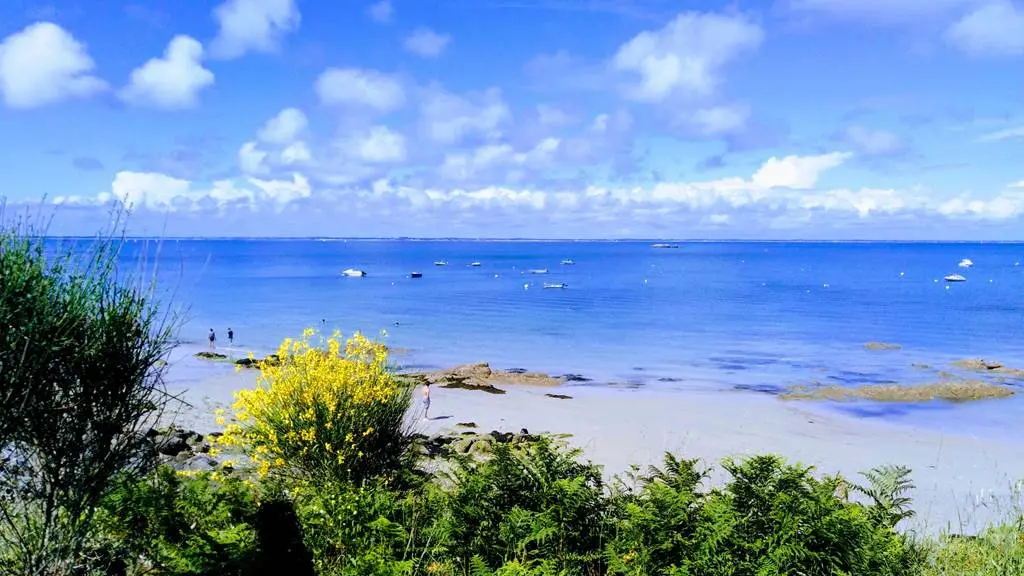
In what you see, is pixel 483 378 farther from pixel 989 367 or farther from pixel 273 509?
pixel 273 509

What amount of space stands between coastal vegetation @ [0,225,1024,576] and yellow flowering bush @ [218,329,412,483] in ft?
6.22

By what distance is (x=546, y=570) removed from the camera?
18.8 feet

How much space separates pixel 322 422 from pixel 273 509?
2707 millimetres

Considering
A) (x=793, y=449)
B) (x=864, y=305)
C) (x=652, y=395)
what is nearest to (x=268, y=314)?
(x=652, y=395)

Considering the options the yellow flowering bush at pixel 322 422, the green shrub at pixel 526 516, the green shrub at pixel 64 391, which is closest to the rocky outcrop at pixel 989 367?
the yellow flowering bush at pixel 322 422

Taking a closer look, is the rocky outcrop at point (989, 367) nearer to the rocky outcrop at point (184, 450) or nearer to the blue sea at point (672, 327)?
the blue sea at point (672, 327)

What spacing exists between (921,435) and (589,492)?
18.8m

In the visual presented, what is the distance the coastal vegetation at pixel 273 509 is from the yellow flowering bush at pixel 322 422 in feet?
6.22

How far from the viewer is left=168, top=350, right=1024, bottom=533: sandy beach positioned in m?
16.8

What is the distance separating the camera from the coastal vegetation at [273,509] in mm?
5648

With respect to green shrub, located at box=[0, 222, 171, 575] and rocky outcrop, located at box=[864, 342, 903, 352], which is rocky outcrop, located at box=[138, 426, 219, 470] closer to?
green shrub, located at box=[0, 222, 171, 575]

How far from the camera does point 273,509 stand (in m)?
6.72

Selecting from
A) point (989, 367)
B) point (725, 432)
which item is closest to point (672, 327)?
point (989, 367)

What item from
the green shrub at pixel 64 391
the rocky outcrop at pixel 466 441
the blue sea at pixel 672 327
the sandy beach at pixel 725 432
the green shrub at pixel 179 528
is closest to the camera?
the green shrub at pixel 64 391
